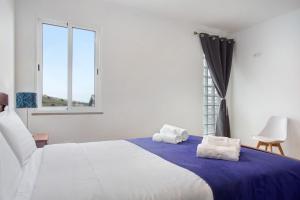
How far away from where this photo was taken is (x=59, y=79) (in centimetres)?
310

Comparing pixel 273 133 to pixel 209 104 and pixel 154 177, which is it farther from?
pixel 154 177

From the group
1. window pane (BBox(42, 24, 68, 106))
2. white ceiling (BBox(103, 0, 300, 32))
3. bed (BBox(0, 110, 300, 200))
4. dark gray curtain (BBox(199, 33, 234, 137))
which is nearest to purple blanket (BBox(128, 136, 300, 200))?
bed (BBox(0, 110, 300, 200))

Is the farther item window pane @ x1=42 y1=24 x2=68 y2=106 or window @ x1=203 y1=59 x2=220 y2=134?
window @ x1=203 y1=59 x2=220 y2=134

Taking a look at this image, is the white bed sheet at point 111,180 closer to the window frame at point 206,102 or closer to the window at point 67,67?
the window at point 67,67

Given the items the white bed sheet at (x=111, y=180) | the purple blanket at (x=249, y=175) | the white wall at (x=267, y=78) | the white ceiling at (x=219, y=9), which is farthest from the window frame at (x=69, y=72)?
the white wall at (x=267, y=78)

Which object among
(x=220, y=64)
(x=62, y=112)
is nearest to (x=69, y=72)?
(x=62, y=112)

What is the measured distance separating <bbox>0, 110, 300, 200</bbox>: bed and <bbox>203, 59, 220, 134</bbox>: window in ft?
8.45

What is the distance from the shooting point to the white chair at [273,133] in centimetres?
329

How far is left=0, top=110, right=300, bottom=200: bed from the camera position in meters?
1.06

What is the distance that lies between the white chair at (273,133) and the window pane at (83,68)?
2760 millimetres

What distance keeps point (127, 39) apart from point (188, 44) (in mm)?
1251

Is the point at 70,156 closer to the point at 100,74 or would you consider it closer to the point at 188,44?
the point at 100,74

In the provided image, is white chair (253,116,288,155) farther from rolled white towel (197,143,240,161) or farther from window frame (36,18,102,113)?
window frame (36,18,102,113)

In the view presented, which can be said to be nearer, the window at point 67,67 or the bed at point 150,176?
the bed at point 150,176
